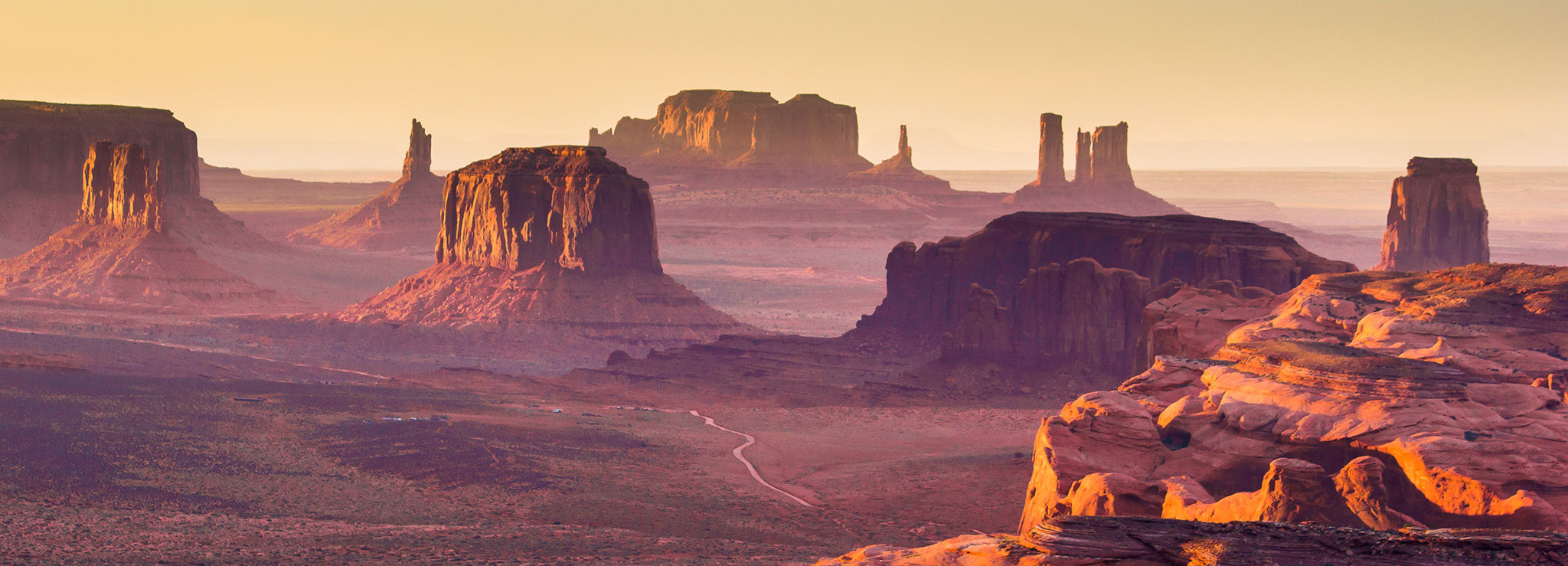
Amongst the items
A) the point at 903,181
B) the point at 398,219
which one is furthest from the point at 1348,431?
the point at 903,181

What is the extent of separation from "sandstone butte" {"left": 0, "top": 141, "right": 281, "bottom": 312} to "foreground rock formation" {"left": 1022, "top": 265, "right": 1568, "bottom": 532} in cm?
6447

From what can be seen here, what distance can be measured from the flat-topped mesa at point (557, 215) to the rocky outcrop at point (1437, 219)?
35537 mm

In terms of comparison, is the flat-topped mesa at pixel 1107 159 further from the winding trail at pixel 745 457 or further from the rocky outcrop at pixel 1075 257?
the winding trail at pixel 745 457

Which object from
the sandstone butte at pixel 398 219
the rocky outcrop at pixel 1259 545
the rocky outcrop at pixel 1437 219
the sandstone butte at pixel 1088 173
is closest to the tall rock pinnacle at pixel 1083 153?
the sandstone butte at pixel 1088 173

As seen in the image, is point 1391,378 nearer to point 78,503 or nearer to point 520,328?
point 78,503

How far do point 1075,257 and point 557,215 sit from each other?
2700 cm

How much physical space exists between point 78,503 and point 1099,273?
3317 cm

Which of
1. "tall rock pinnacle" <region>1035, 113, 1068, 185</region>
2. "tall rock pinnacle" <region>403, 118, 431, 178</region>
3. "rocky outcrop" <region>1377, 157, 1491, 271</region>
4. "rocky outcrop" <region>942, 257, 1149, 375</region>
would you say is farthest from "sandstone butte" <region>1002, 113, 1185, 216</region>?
"rocky outcrop" <region>942, 257, 1149, 375</region>

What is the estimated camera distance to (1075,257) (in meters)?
57.2

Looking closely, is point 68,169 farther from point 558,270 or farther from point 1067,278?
point 1067,278

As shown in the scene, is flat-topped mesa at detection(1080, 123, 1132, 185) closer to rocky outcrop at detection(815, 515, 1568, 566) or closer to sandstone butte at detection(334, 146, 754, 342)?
sandstone butte at detection(334, 146, 754, 342)

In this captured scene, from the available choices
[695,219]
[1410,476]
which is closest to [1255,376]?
[1410,476]

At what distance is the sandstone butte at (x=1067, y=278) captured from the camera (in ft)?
163

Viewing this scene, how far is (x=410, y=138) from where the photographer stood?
144m
